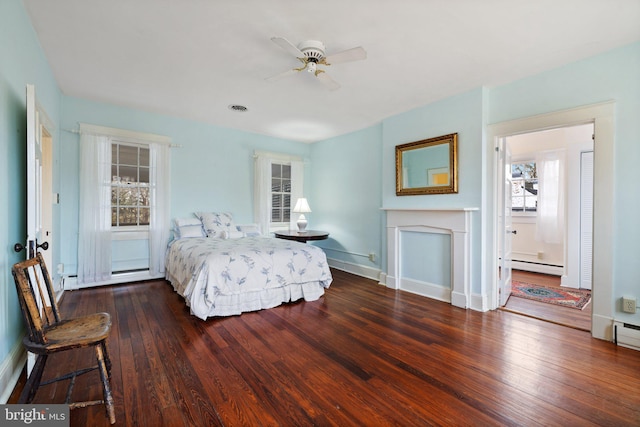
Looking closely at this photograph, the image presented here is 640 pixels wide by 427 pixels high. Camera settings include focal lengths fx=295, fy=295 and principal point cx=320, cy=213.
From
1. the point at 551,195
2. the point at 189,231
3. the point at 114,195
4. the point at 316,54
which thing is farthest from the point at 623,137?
the point at 114,195

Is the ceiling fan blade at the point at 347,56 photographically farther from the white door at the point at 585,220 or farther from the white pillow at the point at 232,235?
the white door at the point at 585,220

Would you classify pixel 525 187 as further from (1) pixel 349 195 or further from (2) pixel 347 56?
(2) pixel 347 56

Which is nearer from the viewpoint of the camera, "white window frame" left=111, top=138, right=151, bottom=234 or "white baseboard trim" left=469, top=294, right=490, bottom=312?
"white baseboard trim" left=469, top=294, right=490, bottom=312

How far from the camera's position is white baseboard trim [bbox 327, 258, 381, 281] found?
15.6ft

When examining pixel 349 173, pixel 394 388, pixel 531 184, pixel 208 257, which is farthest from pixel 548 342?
pixel 531 184

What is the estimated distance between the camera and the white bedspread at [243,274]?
9.96ft

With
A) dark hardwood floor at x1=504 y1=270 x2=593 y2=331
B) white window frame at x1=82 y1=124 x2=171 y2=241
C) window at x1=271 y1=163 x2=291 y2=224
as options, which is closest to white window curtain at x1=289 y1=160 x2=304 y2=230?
window at x1=271 y1=163 x2=291 y2=224

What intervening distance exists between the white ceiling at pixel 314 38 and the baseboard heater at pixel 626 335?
2353 mm

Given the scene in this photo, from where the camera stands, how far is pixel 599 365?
2.15 m

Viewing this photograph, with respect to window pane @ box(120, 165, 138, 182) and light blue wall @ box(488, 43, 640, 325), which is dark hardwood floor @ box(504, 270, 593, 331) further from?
window pane @ box(120, 165, 138, 182)

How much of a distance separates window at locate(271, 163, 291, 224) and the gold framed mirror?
2413mm

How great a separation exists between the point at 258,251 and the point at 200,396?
Result: 1.81 metres

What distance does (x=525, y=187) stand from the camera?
18.4 feet

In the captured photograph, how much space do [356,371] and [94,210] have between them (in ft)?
13.1
